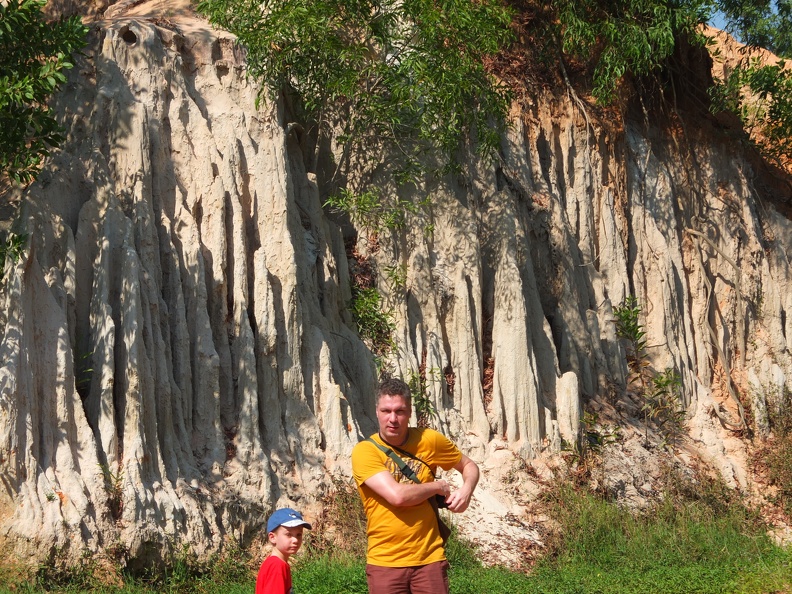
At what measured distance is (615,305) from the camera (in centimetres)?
1645

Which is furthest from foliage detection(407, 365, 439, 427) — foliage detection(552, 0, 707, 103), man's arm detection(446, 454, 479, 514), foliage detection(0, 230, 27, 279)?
man's arm detection(446, 454, 479, 514)

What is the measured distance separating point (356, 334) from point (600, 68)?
6741 millimetres

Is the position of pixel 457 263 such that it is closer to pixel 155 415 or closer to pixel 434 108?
pixel 434 108

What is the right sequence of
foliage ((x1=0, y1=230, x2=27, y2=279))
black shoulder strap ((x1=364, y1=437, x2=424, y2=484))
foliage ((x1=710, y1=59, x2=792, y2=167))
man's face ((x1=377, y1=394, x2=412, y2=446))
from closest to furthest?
man's face ((x1=377, y1=394, x2=412, y2=446)) → black shoulder strap ((x1=364, y1=437, x2=424, y2=484)) → foliage ((x1=0, y1=230, x2=27, y2=279)) → foliage ((x1=710, y1=59, x2=792, y2=167))

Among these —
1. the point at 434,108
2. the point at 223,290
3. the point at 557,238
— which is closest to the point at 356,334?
the point at 223,290

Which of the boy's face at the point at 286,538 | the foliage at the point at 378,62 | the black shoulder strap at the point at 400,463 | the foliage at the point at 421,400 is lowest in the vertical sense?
the boy's face at the point at 286,538

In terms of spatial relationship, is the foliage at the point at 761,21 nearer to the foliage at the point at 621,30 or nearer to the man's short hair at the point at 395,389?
the foliage at the point at 621,30

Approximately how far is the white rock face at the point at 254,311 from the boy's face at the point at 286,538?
158 inches

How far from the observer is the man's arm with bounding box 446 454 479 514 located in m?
5.92

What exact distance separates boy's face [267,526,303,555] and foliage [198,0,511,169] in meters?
8.05

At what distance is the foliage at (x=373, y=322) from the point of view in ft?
43.5

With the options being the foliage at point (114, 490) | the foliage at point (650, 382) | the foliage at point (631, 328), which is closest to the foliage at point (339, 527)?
the foliage at point (114, 490)

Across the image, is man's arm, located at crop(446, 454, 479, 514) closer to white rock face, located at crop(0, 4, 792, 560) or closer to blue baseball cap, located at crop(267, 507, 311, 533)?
blue baseball cap, located at crop(267, 507, 311, 533)

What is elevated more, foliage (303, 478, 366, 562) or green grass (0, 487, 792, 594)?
foliage (303, 478, 366, 562)
